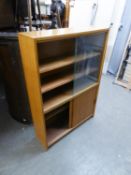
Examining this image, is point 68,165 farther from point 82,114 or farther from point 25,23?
point 25,23

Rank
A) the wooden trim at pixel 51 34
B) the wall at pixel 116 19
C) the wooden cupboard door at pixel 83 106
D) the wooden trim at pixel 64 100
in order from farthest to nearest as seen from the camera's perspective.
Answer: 1. the wall at pixel 116 19
2. the wooden cupboard door at pixel 83 106
3. the wooden trim at pixel 64 100
4. the wooden trim at pixel 51 34

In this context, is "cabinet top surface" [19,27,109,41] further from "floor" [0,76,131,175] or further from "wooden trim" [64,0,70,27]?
"wooden trim" [64,0,70,27]

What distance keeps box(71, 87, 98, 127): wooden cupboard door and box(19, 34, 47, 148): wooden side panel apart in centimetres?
41

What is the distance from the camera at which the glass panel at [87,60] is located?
54.4 inches

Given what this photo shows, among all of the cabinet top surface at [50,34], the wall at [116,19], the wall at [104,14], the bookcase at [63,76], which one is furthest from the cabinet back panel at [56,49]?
the wall at [116,19]

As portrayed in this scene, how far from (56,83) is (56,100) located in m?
0.19

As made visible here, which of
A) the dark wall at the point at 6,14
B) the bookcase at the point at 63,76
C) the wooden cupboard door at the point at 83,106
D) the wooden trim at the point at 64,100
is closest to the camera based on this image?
the bookcase at the point at 63,76

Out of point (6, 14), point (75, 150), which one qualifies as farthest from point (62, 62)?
point (6, 14)

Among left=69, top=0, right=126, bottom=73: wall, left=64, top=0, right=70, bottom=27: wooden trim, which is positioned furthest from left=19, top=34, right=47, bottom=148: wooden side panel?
left=64, top=0, right=70, bottom=27: wooden trim

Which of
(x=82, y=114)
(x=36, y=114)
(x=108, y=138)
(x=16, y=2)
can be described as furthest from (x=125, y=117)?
(x=16, y=2)

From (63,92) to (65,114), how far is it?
19.9 inches

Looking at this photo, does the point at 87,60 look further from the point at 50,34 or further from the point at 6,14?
the point at 6,14

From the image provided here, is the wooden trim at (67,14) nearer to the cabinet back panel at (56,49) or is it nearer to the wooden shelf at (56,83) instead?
the cabinet back panel at (56,49)

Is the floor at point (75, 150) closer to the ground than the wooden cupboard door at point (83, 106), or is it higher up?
closer to the ground
